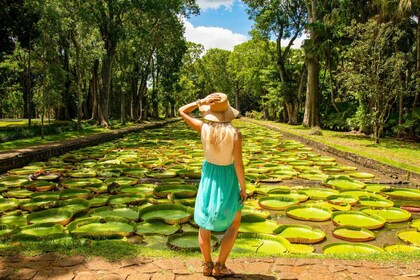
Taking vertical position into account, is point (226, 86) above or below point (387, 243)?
above

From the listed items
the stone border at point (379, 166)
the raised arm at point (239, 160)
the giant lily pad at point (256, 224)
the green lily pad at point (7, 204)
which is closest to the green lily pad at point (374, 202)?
the giant lily pad at point (256, 224)

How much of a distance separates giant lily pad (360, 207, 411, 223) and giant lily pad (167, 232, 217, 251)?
2.90 m

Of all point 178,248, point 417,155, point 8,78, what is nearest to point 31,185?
point 178,248

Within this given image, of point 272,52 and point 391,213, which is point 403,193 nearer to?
point 391,213

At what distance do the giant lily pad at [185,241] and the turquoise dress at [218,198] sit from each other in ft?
4.05

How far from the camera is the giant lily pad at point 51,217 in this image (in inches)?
197

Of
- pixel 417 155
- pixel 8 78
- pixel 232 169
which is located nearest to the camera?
pixel 232 169

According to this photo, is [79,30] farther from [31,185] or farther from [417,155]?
[417,155]

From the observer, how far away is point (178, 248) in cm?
406

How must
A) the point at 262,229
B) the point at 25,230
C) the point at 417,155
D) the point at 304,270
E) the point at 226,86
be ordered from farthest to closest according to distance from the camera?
the point at 226,86
the point at 417,155
the point at 262,229
the point at 25,230
the point at 304,270

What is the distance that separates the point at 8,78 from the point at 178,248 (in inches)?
1147

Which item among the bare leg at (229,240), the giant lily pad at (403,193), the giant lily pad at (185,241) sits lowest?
the giant lily pad at (185,241)

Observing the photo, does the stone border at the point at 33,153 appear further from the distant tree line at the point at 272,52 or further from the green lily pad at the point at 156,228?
the green lily pad at the point at 156,228

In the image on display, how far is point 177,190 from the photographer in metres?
6.98
